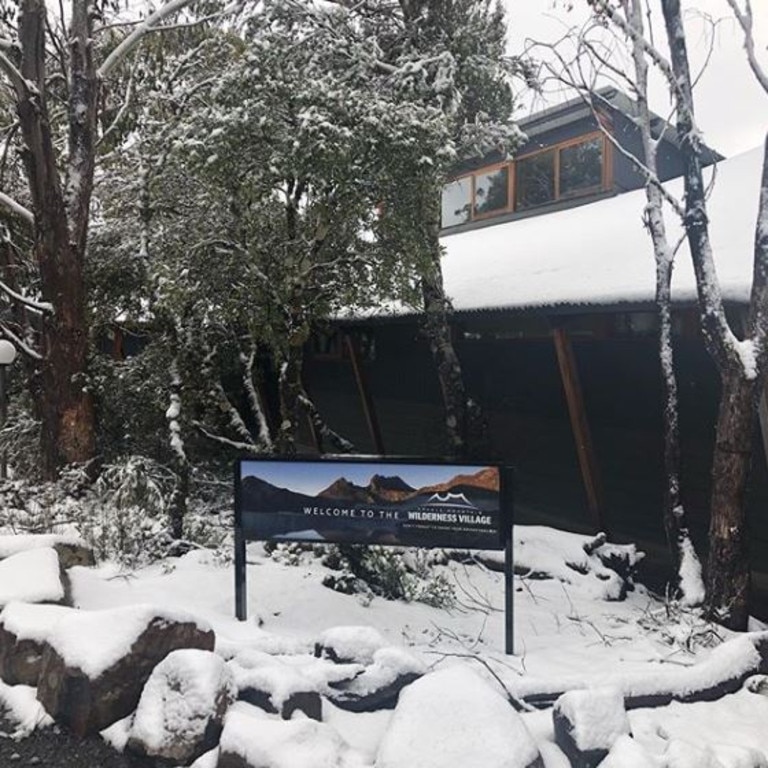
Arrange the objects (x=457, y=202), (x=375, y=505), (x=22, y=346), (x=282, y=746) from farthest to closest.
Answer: (x=457, y=202)
(x=22, y=346)
(x=375, y=505)
(x=282, y=746)

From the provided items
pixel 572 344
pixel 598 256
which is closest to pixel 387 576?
pixel 572 344

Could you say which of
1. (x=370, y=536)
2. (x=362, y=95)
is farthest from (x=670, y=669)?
(x=362, y=95)

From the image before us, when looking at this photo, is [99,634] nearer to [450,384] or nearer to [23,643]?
[23,643]

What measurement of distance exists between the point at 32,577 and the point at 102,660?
143cm

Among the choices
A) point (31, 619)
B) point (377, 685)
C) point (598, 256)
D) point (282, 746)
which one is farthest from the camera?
point (598, 256)

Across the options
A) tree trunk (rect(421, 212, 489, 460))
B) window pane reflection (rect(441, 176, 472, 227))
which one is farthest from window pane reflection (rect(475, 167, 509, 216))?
tree trunk (rect(421, 212, 489, 460))

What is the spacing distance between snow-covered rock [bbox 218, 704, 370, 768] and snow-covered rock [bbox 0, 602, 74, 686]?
1340 millimetres

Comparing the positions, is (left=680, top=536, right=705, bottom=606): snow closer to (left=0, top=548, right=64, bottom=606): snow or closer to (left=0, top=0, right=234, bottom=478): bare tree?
(left=0, top=548, right=64, bottom=606): snow

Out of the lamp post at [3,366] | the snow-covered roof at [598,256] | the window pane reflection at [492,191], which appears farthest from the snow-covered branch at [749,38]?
the lamp post at [3,366]

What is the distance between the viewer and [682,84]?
17.5 ft

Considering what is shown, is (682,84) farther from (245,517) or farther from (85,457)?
(85,457)

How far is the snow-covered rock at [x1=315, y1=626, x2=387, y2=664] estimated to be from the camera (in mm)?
3996

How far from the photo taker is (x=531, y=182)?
12.6m

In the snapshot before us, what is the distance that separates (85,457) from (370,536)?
487 cm
